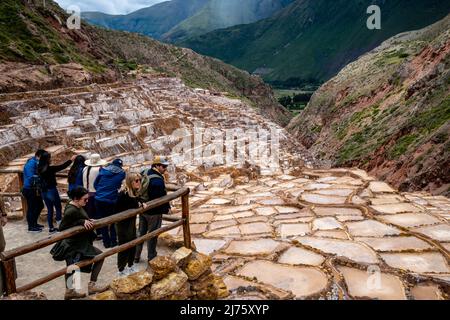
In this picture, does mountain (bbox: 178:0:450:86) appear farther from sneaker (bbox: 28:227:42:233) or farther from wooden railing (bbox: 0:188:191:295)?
wooden railing (bbox: 0:188:191:295)

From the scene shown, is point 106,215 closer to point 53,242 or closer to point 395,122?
point 53,242

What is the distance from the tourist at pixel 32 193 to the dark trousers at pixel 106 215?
46.8 inches

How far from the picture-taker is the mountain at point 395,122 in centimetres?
1091

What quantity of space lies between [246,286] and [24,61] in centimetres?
1841

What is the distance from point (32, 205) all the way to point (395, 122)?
16.5m

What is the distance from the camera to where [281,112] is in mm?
74188

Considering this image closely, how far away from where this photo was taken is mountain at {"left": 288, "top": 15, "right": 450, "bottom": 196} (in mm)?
10906

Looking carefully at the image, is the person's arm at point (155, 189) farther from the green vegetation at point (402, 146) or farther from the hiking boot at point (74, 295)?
the green vegetation at point (402, 146)

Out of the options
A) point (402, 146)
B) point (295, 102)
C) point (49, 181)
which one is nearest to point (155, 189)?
point (49, 181)

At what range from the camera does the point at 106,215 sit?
16.0 ft

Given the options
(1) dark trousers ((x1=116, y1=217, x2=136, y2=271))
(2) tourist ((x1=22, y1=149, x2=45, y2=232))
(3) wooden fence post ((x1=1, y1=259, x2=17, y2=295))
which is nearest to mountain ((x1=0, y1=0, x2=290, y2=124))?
(2) tourist ((x1=22, y1=149, x2=45, y2=232))

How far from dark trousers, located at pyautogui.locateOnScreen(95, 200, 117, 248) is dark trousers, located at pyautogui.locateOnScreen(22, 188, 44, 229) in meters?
1.19

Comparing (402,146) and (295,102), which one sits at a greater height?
(402,146)
